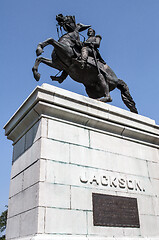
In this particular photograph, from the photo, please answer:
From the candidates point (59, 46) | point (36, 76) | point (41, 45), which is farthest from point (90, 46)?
point (36, 76)

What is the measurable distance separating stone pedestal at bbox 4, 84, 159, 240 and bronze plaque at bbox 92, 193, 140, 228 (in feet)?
0.08

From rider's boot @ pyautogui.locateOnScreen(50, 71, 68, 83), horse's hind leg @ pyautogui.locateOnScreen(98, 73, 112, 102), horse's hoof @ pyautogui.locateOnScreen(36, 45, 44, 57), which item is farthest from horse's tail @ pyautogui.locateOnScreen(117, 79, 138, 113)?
horse's hoof @ pyautogui.locateOnScreen(36, 45, 44, 57)

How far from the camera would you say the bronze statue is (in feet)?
31.1

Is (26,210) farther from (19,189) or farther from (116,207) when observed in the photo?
(116,207)

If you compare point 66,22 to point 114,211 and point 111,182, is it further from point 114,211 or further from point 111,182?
Result: point 114,211

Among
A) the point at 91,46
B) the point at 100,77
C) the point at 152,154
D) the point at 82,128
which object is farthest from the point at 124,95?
the point at 82,128

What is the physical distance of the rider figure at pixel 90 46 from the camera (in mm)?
9534

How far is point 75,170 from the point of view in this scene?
253 inches

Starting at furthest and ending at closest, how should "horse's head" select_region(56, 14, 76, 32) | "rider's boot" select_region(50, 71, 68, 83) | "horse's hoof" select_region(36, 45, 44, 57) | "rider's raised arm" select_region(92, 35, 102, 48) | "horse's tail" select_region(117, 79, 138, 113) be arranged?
"horse's head" select_region(56, 14, 76, 32), "horse's tail" select_region(117, 79, 138, 113), "rider's raised arm" select_region(92, 35, 102, 48), "rider's boot" select_region(50, 71, 68, 83), "horse's hoof" select_region(36, 45, 44, 57)

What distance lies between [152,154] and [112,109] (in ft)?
6.65

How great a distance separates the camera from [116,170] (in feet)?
23.8

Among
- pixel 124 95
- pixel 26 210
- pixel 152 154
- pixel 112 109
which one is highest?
pixel 124 95

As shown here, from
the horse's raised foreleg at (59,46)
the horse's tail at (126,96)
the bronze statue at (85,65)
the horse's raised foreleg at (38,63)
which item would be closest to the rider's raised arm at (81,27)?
the bronze statue at (85,65)

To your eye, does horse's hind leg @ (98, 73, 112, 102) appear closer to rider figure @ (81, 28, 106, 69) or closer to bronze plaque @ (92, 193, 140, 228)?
rider figure @ (81, 28, 106, 69)
